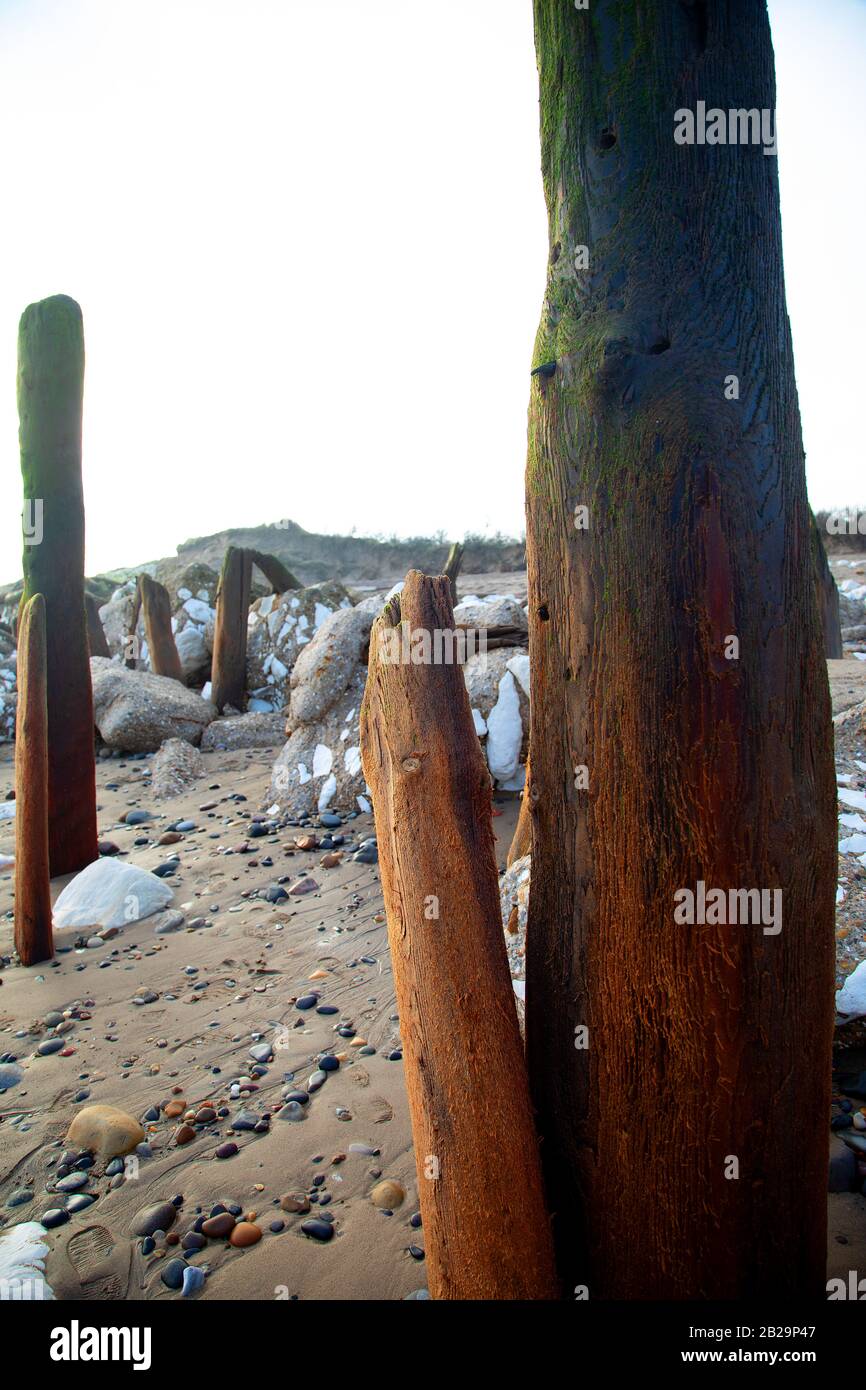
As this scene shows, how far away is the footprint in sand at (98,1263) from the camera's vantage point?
2.43 meters

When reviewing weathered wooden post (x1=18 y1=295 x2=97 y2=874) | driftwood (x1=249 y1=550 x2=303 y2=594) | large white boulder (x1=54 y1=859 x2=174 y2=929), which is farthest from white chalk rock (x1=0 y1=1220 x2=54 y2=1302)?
driftwood (x1=249 y1=550 x2=303 y2=594)

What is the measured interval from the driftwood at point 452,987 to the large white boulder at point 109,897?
11.3 feet

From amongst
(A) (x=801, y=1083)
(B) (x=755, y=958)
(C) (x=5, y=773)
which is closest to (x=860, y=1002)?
(A) (x=801, y=1083)

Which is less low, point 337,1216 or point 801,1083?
point 801,1083

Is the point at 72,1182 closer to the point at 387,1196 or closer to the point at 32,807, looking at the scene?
the point at 387,1196

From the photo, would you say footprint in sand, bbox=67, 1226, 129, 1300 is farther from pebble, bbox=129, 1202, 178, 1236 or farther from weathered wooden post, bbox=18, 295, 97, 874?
weathered wooden post, bbox=18, 295, 97, 874

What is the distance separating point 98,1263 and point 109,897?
284 centimetres

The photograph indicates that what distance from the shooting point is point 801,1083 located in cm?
192

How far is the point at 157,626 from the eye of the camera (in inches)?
433

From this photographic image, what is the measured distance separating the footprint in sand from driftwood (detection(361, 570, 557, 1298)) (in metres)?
1.11

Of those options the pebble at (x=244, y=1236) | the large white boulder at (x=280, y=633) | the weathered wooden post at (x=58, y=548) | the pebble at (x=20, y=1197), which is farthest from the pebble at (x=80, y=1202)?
the large white boulder at (x=280, y=633)
